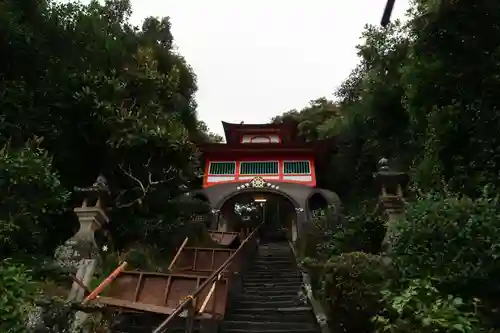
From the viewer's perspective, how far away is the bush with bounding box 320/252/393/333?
589cm

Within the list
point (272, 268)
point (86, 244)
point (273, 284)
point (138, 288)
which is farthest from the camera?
point (272, 268)

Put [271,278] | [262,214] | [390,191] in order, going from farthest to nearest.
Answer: [262,214]
[271,278]
[390,191]

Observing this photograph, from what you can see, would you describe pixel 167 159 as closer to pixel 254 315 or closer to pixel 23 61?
pixel 23 61

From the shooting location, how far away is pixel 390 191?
30.4 ft

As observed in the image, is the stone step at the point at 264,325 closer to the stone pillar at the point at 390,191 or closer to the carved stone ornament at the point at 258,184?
the stone pillar at the point at 390,191

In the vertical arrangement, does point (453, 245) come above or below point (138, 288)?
above

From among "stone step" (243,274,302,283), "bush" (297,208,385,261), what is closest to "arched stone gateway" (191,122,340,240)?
"stone step" (243,274,302,283)

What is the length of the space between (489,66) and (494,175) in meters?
2.27

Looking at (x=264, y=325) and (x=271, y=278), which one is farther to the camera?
(x=271, y=278)

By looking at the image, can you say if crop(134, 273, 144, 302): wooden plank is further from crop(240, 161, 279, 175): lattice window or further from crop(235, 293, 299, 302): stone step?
crop(240, 161, 279, 175): lattice window

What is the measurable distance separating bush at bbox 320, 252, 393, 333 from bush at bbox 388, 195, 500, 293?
2.19 feet

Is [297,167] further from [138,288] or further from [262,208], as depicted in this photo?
[138,288]

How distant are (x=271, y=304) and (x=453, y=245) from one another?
4914mm

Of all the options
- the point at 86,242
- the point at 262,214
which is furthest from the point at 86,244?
the point at 262,214
